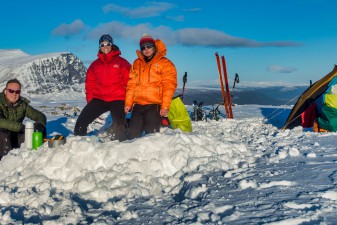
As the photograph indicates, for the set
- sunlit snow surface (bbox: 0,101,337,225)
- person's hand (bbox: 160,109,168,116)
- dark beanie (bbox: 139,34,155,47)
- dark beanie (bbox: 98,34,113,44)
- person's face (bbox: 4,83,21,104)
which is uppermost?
dark beanie (bbox: 98,34,113,44)

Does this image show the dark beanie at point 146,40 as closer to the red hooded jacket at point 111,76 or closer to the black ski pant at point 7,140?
the red hooded jacket at point 111,76

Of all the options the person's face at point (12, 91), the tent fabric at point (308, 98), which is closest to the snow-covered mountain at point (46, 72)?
the tent fabric at point (308, 98)

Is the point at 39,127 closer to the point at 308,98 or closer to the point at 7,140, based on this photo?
the point at 7,140

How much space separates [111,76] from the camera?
21.7 ft

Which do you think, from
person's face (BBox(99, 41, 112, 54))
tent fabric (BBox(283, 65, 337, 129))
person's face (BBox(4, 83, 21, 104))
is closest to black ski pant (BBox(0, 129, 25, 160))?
person's face (BBox(4, 83, 21, 104))

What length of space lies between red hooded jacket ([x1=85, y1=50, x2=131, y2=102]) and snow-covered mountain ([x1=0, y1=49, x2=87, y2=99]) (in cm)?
11138

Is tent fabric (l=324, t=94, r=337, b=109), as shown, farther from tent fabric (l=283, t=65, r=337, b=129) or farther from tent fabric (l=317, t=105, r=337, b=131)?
tent fabric (l=283, t=65, r=337, b=129)

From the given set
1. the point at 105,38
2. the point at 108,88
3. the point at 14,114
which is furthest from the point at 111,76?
the point at 14,114

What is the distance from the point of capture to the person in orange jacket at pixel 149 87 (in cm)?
607

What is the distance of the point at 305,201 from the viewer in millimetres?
3270

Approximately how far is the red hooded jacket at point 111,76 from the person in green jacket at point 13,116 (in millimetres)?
1157

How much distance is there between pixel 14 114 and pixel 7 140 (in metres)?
0.48

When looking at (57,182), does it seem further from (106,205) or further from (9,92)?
(9,92)

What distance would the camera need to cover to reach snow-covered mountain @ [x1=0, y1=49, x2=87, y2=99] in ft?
421
